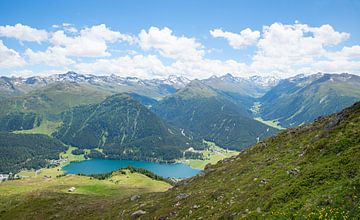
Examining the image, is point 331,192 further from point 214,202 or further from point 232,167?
point 232,167

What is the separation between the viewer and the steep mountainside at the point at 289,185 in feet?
94.0

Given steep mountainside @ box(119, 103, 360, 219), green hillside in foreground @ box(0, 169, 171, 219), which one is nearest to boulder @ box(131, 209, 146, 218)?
steep mountainside @ box(119, 103, 360, 219)

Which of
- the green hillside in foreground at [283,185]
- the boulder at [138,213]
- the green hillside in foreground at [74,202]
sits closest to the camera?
the green hillside in foreground at [283,185]

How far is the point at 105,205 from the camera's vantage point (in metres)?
78.1

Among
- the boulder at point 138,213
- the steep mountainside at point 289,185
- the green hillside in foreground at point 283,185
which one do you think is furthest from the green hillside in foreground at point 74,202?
the steep mountainside at point 289,185

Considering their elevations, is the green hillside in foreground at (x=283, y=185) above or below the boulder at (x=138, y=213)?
above

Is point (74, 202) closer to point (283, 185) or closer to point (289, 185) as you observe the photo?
point (283, 185)

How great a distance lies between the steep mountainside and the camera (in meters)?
28.7

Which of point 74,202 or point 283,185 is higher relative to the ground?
point 283,185

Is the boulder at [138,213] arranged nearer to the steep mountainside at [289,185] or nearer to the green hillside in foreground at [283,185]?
the green hillside in foreground at [283,185]

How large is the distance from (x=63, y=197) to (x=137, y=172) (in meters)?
65.4

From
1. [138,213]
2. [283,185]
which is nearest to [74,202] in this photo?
[138,213]

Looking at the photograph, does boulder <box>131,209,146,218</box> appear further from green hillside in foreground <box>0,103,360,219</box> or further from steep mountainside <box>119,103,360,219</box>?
steep mountainside <box>119,103,360,219</box>

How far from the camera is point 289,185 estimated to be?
35.5 m
